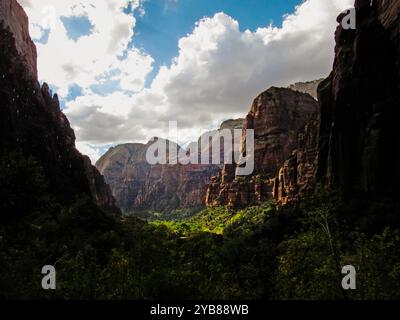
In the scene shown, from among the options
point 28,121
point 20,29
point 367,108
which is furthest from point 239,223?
point 20,29

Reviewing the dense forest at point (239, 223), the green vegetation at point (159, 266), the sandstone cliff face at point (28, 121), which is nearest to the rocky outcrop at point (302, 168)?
the dense forest at point (239, 223)

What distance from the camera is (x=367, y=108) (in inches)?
2835

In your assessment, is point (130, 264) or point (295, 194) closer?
point (130, 264)

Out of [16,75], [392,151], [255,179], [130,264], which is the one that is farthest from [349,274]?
[255,179]

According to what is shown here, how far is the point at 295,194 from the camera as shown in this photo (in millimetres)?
114625

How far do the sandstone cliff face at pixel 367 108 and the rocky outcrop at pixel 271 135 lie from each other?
310 ft

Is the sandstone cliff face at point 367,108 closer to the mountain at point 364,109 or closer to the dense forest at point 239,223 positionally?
the mountain at point 364,109

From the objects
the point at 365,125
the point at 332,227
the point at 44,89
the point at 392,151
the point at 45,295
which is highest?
the point at 44,89

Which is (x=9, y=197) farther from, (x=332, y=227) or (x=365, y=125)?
(x=365, y=125)

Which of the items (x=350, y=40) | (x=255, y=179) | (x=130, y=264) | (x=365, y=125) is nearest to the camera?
(x=130, y=264)

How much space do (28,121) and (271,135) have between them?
117891 mm

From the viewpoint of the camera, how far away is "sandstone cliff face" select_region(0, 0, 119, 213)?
9331 centimetres

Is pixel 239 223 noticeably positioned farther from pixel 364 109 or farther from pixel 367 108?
pixel 367 108
